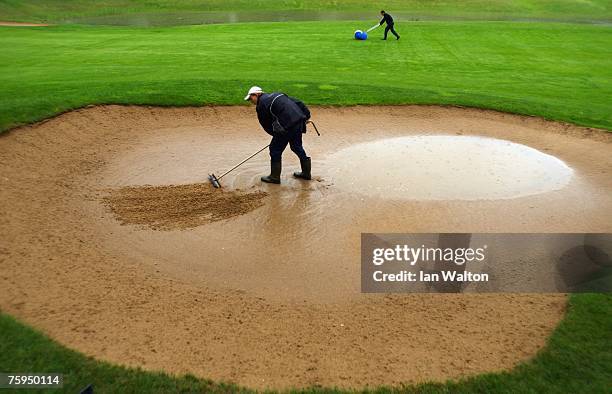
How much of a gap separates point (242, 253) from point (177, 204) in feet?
7.81

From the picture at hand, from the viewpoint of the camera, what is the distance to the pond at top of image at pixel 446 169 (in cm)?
1067

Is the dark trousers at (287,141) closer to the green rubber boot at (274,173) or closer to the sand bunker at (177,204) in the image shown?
the green rubber boot at (274,173)

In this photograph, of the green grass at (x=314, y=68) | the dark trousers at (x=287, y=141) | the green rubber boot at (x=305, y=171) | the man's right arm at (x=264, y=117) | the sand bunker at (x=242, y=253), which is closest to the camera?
the sand bunker at (x=242, y=253)

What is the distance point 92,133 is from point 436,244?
986 centimetres

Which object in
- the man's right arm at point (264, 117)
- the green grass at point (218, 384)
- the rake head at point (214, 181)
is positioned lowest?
the green grass at point (218, 384)

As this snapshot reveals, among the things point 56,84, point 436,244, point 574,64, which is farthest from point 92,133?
point 574,64

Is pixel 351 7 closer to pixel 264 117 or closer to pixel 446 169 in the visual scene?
pixel 446 169

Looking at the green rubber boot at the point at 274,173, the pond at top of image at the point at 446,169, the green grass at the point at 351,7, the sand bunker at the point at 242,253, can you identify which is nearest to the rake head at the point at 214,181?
the sand bunker at the point at 242,253

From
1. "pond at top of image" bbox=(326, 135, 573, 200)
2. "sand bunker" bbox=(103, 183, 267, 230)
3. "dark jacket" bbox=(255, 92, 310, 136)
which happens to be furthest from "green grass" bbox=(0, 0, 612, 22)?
"sand bunker" bbox=(103, 183, 267, 230)

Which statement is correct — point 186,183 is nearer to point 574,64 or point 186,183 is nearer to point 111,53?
point 111,53

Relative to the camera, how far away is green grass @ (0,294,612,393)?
5.24 m

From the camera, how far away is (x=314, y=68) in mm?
20875

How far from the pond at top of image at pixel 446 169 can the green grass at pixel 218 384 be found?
497cm

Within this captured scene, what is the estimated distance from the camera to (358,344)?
A: 607cm
